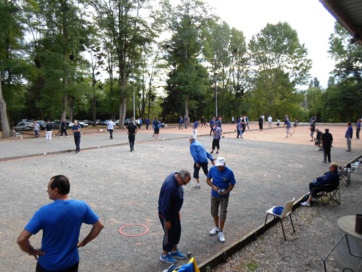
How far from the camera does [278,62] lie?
4947 cm

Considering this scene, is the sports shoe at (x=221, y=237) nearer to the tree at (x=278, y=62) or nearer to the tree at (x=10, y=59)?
the tree at (x=10, y=59)

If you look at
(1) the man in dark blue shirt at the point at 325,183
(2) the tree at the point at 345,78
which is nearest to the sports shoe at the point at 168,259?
(1) the man in dark blue shirt at the point at 325,183

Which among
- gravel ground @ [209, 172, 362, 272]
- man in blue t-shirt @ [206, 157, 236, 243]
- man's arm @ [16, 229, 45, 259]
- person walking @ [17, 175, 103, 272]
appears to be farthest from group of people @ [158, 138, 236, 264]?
man's arm @ [16, 229, 45, 259]

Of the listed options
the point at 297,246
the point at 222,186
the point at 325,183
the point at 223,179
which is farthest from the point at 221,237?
the point at 325,183

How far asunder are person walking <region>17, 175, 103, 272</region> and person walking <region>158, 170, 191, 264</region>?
171 cm

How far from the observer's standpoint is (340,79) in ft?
143

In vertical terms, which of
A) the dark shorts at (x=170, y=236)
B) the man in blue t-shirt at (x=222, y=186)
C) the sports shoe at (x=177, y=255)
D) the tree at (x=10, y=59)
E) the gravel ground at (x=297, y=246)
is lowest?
the gravel ground at (x=297, y=246)

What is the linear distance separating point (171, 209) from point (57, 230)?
2.08m

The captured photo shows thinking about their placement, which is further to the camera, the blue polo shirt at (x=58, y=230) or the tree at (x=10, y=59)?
the tree at (x=10, y=59)

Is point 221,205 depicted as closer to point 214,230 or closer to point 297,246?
point 214,230

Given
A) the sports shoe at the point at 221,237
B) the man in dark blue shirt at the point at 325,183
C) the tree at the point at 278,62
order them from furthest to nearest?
the tree at the point at 278,62 → the man in dark blue shirt at the point at 325,183 → the sports shoe at the point at 221,237

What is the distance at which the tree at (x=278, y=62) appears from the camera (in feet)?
159

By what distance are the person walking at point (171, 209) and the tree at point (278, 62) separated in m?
49.9

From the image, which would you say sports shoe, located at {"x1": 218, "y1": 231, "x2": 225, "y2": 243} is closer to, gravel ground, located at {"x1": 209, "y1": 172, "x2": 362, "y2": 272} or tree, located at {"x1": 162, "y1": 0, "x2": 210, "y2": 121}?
gravel ground, located at {"x1": 209, "y1": 172, "x2": 362, "y2": 272}
